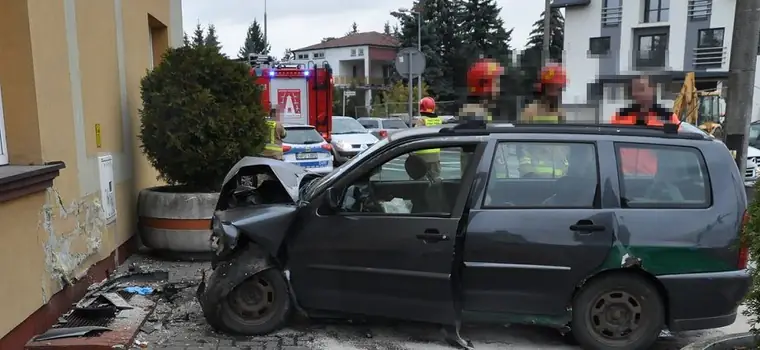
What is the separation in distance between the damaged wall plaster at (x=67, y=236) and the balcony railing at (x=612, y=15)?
37.2 metres

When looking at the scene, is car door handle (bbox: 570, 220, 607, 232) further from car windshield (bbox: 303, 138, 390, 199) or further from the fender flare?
the fender flare

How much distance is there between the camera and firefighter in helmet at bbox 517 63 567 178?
423 cm

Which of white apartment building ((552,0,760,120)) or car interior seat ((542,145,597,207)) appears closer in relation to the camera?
car interior seat ((542,145,597,207))

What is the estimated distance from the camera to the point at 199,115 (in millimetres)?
6004

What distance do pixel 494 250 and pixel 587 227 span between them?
0.68 m

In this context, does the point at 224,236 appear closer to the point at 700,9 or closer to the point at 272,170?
the point at 272,170

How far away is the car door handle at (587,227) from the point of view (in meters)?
4.07

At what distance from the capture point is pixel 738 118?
20.8 ft

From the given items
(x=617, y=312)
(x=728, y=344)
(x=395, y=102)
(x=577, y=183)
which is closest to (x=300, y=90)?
(x=577, y=183)

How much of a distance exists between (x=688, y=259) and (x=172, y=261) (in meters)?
5.15

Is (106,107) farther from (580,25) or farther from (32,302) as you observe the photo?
(580,25)

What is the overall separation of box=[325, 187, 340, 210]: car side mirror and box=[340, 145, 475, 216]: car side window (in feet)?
0.15

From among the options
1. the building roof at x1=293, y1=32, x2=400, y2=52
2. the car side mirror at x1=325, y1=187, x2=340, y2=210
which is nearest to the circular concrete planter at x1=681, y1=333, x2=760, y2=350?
the car side mirror at x1=325, y1=187, x2=340, y2=210

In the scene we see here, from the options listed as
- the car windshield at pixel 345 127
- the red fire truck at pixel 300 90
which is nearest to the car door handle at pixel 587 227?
the red fire truck at pixel 300 90
